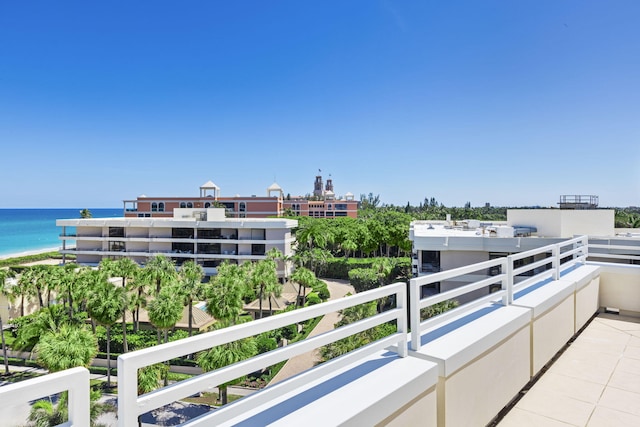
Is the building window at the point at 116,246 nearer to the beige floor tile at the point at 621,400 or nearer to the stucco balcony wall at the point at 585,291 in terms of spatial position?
the stucco balcony wall at the point at 585,291

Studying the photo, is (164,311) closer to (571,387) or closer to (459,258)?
(459,258)

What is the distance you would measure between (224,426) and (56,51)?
55.8 m

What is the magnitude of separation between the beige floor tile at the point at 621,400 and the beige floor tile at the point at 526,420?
745 millimetres

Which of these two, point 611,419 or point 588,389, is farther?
point 588,389

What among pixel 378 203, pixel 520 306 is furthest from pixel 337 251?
pixel 378 203

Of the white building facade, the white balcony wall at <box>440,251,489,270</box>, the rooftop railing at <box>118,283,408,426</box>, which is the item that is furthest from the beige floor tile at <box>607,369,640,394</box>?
the white building facade

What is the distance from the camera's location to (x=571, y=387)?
392cm

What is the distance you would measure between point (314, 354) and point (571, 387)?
1628 cm

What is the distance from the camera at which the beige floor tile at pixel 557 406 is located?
3340mm

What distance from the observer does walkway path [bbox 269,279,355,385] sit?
17.7 m

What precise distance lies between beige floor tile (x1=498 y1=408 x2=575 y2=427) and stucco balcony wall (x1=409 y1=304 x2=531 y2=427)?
0.42 ft

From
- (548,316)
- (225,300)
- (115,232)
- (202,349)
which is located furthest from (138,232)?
(202,349)

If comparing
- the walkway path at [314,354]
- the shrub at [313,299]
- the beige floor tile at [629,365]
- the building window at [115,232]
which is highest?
the beige floor tile at [629,365]

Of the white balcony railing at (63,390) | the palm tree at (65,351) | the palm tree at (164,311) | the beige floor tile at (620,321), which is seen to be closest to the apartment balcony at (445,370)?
the white balcony railing at (63,390)
